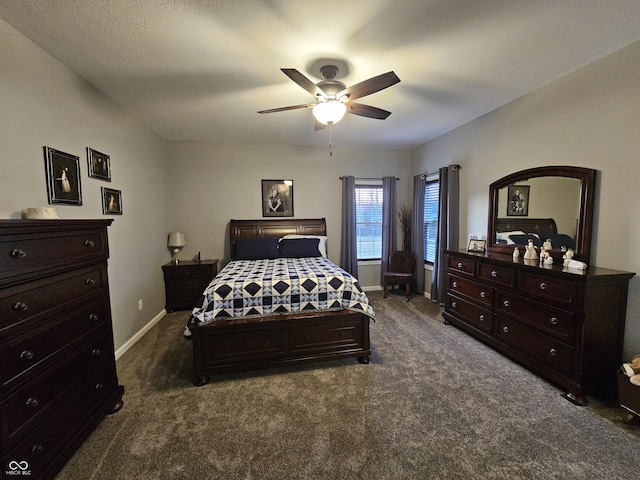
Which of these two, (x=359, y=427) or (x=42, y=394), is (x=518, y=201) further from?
(x=42, y=394)

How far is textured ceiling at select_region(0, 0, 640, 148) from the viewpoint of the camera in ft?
5.45

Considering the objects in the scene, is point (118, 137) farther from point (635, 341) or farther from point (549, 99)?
point (635, 341)

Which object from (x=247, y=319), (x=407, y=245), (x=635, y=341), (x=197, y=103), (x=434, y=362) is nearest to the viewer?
(x=635, y=341)

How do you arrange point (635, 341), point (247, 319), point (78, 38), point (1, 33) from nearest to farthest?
point (1, 33), point (78, 38), point (635, 341), point (247, 319)

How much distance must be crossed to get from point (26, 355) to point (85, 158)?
188 centimetres

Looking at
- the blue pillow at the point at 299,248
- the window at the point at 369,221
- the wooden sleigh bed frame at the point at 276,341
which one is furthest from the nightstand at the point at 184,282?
the window at the point at 369,221

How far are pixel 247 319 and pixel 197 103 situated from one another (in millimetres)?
2391

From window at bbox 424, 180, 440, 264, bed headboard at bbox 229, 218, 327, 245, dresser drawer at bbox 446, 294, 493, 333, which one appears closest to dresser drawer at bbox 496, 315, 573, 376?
dresser drawer at bbox 446, 294, 493, 333

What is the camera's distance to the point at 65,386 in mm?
1558

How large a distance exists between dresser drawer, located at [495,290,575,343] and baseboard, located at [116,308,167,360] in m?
3.94

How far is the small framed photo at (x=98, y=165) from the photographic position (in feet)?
8.27

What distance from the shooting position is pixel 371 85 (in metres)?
2.07

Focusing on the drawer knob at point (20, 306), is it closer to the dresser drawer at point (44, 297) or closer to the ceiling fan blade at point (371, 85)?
the dresser drawer at point (44, 297)

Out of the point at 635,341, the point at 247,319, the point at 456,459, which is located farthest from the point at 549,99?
the point at 247,319
